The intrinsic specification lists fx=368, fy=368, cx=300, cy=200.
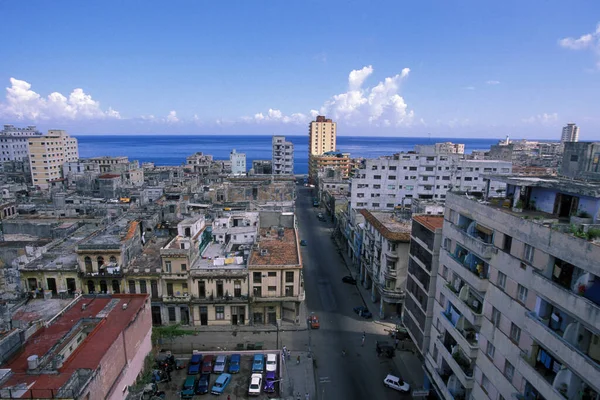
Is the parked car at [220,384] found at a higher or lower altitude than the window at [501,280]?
lower

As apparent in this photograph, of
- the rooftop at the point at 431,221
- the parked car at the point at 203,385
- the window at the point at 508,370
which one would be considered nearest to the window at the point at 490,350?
the window at the point at 508,370

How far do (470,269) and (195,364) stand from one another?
26211 mm

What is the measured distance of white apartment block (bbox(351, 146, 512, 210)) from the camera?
7269 cm

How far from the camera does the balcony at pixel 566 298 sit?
583 inches

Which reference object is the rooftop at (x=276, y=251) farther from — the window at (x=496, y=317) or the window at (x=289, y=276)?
the window at (x=496, y=317)

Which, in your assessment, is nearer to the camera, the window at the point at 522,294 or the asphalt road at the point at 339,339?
the window at the point at 522,294

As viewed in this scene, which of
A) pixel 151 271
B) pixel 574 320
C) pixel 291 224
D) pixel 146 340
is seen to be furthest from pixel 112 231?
pixel 574 320

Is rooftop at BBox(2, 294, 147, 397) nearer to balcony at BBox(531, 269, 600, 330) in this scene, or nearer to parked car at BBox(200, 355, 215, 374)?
parked car at BBox(200, 355, 215, 374)

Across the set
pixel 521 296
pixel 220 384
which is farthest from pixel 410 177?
pixel 521 296

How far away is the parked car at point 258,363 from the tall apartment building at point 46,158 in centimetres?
11828

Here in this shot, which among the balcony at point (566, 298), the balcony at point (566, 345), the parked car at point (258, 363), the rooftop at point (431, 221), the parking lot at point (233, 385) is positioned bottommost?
the parking lot at point (233, 385)

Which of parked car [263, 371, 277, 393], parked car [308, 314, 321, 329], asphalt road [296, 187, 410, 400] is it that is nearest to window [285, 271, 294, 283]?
parked car [308, 314, 321, 329]

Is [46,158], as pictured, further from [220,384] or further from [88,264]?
[220,384]

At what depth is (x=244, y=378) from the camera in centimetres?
3372
